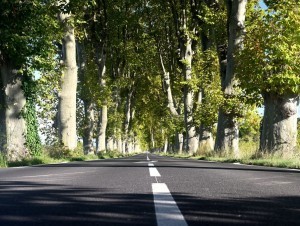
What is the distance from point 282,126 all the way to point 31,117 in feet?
29.2

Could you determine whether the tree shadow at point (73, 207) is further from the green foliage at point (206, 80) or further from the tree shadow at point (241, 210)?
the green foliage at point (206, 80)

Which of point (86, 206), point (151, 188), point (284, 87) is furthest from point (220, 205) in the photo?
point (284, 87)

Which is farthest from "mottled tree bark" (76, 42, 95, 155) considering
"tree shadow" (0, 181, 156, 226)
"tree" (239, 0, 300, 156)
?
"tree shadow" (0, 181, 156, 226)

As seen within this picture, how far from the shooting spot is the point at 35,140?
52.6ft

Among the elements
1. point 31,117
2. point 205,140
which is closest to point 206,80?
point 205,140

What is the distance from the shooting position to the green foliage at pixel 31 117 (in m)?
15.7

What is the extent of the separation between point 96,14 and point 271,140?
17.5 metres

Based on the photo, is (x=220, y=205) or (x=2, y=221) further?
(x=220, y=205)

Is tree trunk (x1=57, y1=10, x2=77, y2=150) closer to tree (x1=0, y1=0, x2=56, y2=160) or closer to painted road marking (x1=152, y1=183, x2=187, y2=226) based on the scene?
tree (x1=0, y1=0, x2=56, y2=160)

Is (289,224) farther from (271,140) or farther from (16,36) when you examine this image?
(16,36)

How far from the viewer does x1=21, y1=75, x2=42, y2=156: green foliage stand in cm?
1570

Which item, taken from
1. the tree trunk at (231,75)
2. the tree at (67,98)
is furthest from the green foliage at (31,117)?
the tree trunk at (231,75)

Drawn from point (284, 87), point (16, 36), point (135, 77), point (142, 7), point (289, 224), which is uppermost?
point (142, 7)

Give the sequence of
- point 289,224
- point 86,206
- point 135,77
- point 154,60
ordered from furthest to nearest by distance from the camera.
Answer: point 135,77 → point 154,60 → point 86,206 → point 289,224
